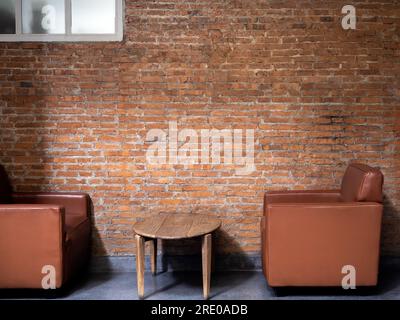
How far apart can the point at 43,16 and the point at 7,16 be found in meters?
0.36

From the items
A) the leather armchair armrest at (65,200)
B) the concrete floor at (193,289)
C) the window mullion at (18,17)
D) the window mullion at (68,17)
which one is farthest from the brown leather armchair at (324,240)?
the window mullion at (18,17)

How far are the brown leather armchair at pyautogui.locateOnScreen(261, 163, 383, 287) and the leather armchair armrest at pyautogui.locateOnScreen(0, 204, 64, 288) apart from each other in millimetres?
1726

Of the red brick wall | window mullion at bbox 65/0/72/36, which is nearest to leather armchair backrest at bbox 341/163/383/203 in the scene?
the red brick wall

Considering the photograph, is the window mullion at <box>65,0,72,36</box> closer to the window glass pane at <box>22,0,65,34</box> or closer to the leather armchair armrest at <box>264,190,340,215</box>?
the window glass pane at <box>22,0,65,34</box>

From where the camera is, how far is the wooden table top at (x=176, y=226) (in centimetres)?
326

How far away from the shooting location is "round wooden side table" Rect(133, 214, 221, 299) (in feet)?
10.8

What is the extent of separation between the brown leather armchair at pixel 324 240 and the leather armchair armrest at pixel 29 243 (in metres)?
1.73

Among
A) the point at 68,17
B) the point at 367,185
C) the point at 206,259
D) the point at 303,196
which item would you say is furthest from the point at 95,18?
the point at 367,185

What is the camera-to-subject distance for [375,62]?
13.3 feet

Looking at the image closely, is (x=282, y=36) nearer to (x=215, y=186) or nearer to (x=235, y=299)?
(x=215, y=186)

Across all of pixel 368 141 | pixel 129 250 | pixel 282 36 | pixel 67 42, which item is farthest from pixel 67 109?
pixel 368 141

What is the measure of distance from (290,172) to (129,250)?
180 cm

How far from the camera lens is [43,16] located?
411 cm

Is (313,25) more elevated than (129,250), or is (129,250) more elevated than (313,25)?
(313,25)
